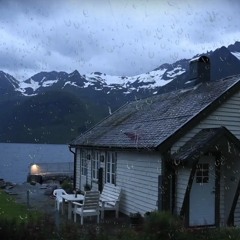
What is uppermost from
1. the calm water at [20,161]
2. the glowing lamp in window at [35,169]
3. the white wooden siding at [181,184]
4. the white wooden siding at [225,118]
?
the white wooden siding at [225,118]

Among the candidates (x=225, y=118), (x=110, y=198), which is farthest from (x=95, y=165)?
(x=225, y=118)

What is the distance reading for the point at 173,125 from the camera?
15.1 metres

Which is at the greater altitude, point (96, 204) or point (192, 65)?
point (192, 65)

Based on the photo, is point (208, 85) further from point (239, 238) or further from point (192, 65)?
point (239, 238)

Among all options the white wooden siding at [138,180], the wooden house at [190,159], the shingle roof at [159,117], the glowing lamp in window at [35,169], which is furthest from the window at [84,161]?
the glowing lamp in window at [35,169]

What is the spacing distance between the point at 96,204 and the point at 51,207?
469 centimetres

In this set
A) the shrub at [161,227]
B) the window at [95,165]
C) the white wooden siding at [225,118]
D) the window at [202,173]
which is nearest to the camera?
the shrub at [161,227]

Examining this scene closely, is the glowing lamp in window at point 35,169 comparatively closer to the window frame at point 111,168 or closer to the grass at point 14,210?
the grass at point 14,210

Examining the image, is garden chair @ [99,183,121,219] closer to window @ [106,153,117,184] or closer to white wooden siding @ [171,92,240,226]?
window @ [106,153,117,184]

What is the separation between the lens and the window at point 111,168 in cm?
1873

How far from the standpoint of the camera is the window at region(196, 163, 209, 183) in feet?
47.7

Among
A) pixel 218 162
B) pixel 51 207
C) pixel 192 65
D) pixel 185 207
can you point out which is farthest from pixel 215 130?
pixel 51 207

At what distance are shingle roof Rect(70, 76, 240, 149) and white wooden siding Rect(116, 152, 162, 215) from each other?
2.01 feet

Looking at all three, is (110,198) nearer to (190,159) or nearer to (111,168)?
(111,168)
